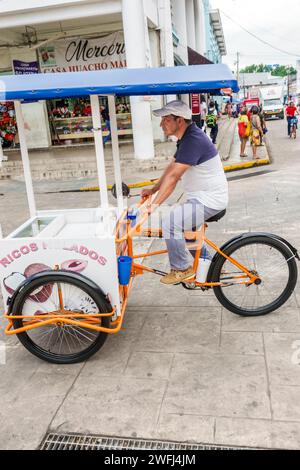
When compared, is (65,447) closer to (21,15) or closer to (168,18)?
(21,15)

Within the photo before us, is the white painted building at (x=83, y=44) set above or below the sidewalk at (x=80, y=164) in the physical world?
above

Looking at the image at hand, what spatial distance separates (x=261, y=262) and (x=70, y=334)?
1.87 metres

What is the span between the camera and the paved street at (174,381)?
274cm

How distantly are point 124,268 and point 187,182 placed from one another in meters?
0.92

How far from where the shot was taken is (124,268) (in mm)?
3436

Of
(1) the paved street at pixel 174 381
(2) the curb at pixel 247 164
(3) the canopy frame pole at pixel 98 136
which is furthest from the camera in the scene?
(2) the curb at pixel 247 164

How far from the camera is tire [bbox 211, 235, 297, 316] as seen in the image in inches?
152

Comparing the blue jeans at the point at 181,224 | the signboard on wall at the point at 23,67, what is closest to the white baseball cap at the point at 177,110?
the blue jeans at the point at 181,224

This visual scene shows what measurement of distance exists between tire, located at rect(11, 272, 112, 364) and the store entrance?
14883 millimetres

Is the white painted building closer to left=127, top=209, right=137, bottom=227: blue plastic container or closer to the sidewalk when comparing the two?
the sidewalk

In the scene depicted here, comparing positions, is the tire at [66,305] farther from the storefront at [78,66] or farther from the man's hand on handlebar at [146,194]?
the storefront at [78,66]

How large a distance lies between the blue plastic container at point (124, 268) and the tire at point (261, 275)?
840 mm

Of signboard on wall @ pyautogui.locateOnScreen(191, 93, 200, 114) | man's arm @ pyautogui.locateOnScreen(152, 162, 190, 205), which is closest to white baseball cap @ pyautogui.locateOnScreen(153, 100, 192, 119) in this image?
Answer: man's arm @ pyautogui.locateOnScreen(152, 162, 190, 205)

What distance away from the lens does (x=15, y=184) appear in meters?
12.6
